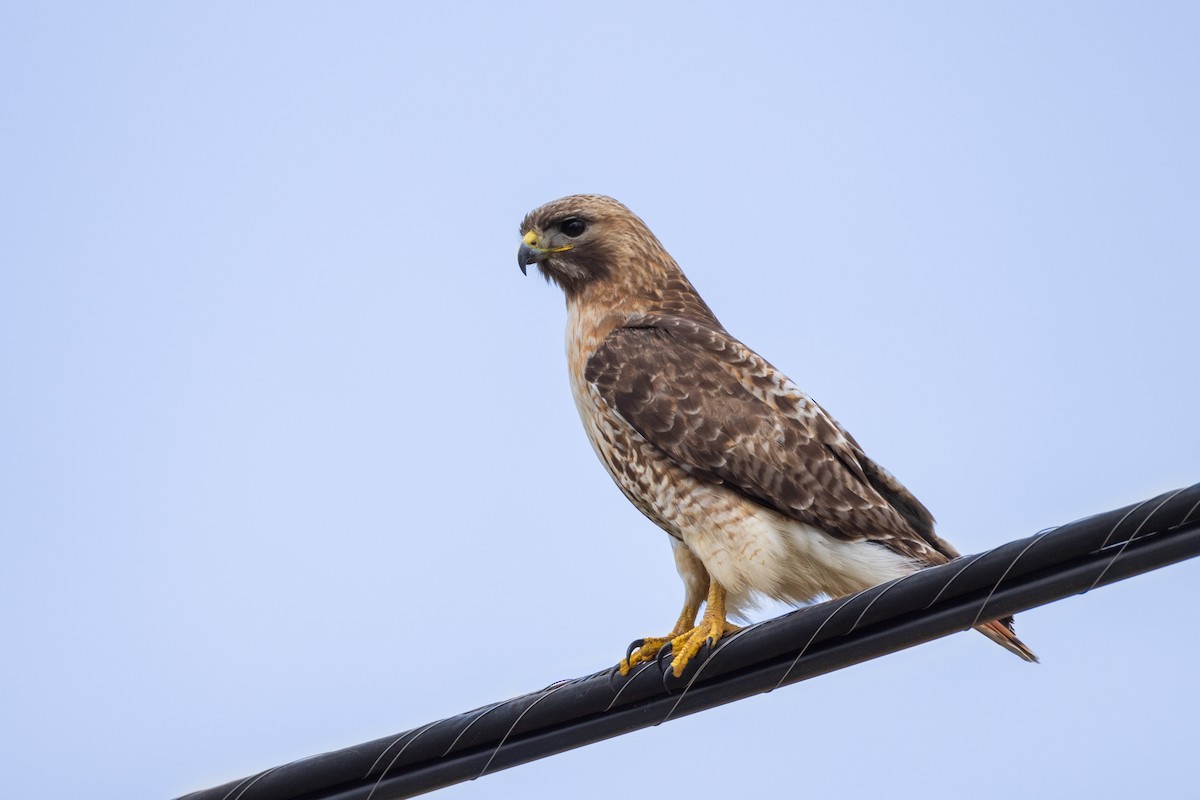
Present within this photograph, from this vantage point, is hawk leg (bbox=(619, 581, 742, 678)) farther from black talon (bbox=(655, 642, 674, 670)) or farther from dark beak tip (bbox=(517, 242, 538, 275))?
dark beak tip (bbox=(517, 242, 538, 275))

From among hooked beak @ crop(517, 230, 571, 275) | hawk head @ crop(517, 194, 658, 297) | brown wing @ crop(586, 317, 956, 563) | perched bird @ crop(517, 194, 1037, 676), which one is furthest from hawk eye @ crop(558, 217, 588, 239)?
brown wing @ crop(586, 317, 956, 563)

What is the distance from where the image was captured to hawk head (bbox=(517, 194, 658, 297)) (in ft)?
23.8

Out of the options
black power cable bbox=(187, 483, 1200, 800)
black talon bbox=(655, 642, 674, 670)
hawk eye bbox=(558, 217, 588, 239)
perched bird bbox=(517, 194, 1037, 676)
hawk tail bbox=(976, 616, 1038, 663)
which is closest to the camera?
black power cable bbox=(187, 483, 1200, 800)

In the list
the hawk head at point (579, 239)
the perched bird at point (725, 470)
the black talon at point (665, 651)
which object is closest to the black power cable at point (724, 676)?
the black talon at point (665, 651)

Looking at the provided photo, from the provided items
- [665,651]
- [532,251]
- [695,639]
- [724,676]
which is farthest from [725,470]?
[532,251]

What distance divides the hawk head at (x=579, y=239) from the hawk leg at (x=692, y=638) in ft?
5.78

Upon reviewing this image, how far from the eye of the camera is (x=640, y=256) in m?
7.29

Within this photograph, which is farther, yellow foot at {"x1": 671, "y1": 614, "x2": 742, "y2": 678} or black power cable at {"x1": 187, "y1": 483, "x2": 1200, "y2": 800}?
yellow foot at {"x1": 671, "y1": 614, "x2": 742, "y2": 678}

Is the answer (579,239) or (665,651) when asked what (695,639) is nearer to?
(665,651)

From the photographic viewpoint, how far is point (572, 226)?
291 inches

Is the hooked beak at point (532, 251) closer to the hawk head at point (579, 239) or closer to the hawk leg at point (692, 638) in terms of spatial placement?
the hawk head at point (579, 239)

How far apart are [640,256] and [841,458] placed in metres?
1.59

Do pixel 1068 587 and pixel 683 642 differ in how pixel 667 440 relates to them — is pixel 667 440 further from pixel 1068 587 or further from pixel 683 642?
pixel 1068 587

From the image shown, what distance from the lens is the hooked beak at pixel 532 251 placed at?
7.34 metres
